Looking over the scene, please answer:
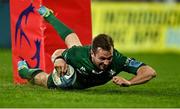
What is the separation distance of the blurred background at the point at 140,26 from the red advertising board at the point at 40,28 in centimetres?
1462

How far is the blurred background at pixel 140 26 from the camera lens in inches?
1171

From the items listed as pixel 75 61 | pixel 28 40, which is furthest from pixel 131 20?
pixel 75 61

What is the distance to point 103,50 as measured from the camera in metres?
12.2

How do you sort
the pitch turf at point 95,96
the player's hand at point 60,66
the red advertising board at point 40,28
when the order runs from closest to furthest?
the pitch turf at point 95,96
the player's hand at point 60,66
the red advertising board at point 40,28

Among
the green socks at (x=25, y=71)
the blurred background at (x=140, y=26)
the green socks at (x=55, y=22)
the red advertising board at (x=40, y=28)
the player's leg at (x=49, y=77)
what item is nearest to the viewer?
the player's leg at (x=49, y=77)

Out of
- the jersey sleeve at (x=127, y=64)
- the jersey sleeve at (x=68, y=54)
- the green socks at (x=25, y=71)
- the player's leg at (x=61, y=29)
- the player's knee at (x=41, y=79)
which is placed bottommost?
the player's knee at (x=41, y=79)

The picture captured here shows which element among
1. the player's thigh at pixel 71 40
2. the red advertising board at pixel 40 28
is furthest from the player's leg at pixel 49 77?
the player's thigh at pixel 71 40

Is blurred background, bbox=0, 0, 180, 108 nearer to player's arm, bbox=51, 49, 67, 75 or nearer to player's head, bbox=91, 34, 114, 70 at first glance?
player's arm, bbox=51, 49, 67, 75

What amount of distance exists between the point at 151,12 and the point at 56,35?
1600cm

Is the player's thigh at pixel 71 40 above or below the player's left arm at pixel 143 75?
above

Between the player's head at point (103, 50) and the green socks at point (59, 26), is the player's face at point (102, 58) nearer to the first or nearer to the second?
Answer: the player's head at point (103, 50)

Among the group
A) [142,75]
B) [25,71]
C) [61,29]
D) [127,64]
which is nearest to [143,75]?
[142,75]

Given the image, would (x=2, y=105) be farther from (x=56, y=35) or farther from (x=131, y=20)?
(x=131, y=20)

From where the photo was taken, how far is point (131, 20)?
30016mm
